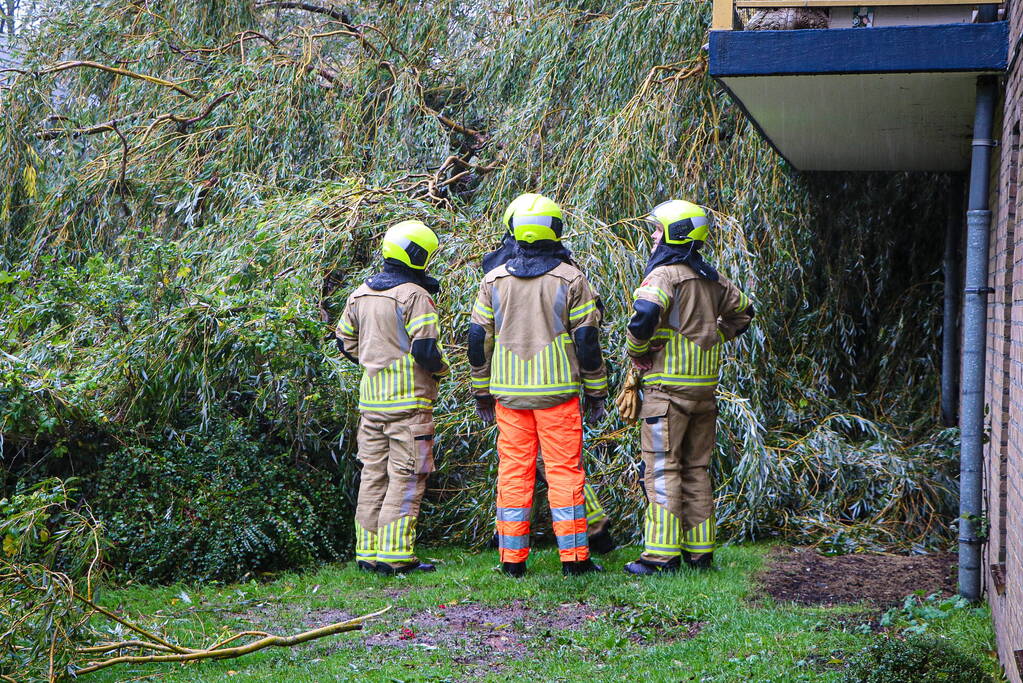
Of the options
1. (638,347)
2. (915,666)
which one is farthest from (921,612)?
(638,347)

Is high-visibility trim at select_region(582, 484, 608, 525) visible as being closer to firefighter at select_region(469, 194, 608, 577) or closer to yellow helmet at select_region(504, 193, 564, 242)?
firefighter at select_region(469, 194, 608, 577)

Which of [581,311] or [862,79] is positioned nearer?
[862,79]

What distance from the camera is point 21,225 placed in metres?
9.06

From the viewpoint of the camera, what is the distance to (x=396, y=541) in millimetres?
6359

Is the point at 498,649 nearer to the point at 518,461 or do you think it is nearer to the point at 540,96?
the point at 518,461

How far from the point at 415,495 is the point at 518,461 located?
733 mm

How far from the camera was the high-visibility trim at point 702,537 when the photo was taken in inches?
237

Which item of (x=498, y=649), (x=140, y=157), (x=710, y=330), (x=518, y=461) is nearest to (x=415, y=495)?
(x=518, y=461)

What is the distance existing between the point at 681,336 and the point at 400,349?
5.50 feet

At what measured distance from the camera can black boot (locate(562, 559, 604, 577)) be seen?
6.02 meters

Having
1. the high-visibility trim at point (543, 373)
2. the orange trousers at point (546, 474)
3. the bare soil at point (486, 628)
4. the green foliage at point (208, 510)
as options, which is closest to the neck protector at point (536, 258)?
the high-visibility trim at point (543, 373)

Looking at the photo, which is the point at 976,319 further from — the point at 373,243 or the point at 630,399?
the point at 373,243

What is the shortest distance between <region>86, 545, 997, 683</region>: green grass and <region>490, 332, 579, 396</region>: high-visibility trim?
1090 millimetres

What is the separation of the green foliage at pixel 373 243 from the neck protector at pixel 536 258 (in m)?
1.11
